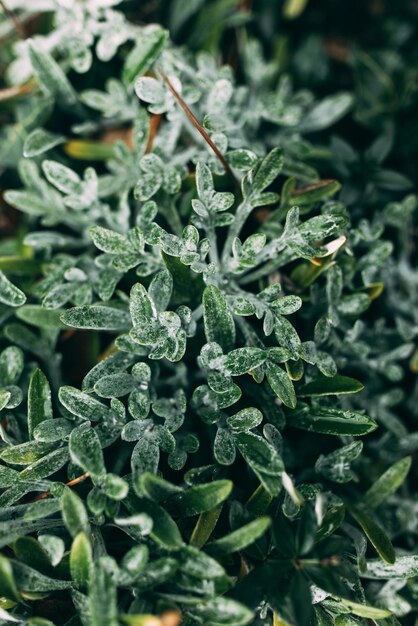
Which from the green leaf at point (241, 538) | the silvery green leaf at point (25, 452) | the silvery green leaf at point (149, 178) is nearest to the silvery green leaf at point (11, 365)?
the silvery green leaf at point (25, 452)

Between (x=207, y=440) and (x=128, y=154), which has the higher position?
(x=128, y=154)

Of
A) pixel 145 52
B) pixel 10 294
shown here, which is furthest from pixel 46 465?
pixel 145 52

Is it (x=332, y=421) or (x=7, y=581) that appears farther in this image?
(x=332, y=421)

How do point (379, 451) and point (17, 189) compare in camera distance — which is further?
point (17, 189)

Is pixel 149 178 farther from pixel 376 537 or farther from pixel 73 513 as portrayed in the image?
pixel 376 537

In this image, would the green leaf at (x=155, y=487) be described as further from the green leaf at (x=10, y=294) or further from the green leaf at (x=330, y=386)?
the green leaf at (x=10, y=294)

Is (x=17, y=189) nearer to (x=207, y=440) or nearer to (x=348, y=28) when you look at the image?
(x=207, y=440)

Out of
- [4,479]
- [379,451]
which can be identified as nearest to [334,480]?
[379,451]

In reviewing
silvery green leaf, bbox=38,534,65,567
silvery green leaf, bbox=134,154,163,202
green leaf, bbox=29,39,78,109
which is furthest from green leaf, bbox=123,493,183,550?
green leaf, bbox=29,39,78,109
